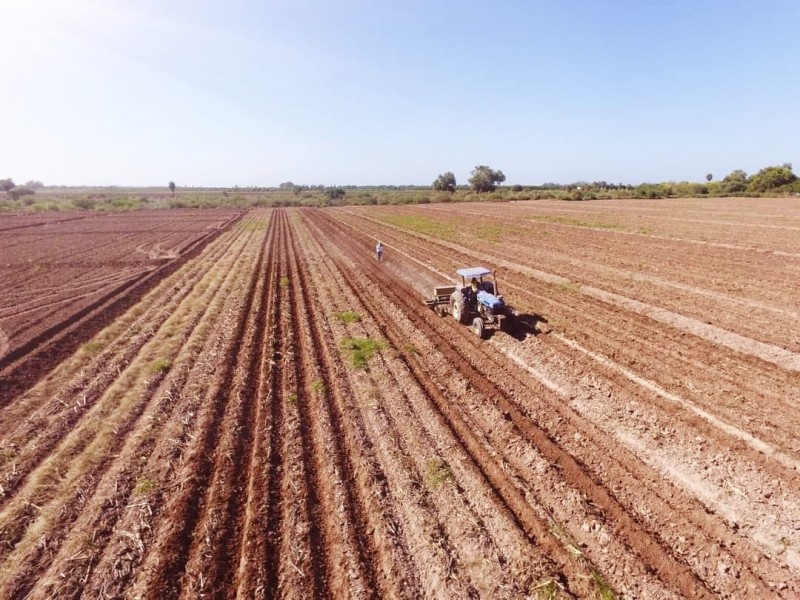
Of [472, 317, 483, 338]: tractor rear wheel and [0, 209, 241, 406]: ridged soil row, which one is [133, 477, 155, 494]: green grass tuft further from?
[472, 317, 483, 338]: tractor rear wheel

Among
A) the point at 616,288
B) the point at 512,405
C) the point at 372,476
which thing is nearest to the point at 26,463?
the point at 372,476

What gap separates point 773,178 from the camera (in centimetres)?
7256

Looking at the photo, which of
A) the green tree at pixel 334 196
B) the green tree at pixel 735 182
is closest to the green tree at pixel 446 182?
the green tree at pixel 334 196

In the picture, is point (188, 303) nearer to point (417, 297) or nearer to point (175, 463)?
point (417, 297)

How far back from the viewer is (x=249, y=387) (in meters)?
10.0

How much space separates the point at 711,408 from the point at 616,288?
30.6 ft

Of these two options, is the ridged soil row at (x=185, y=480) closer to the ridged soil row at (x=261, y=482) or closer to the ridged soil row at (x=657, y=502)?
the ridged soil row at (x=261, y=482)

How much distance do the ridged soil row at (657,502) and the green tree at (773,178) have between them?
297 feet

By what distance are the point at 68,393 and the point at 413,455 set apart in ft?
27.8

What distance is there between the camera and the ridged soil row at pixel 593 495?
532cm

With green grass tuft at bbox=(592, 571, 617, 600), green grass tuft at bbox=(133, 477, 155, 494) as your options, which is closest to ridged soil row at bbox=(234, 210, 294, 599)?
green grass tuft at bbox=(133, 477, 155, 494)

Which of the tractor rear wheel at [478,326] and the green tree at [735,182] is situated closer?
the tractor rear wheel at [478,326]

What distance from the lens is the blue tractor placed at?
12.7 m

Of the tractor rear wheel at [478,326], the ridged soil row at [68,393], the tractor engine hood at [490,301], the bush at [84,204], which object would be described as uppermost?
the bush at [84,204]
